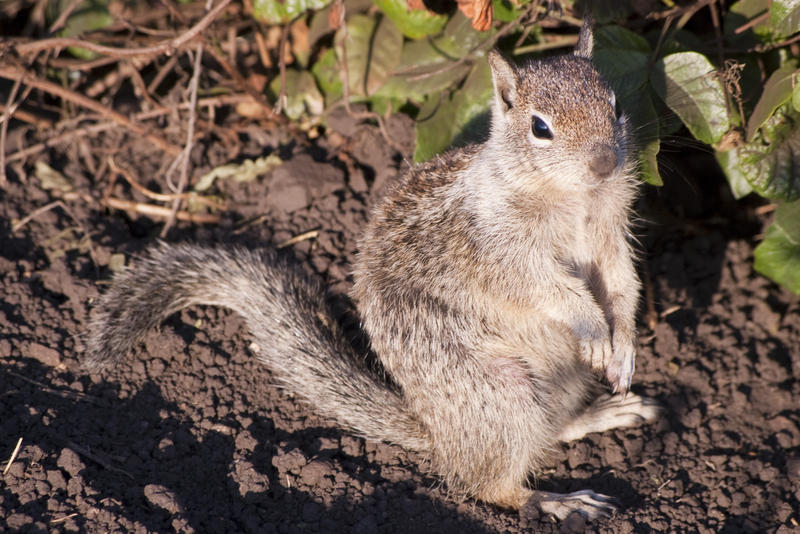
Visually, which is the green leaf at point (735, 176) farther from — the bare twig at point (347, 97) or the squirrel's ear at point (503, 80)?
the bare twig at point (347, 97)

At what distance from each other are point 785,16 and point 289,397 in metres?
3.16

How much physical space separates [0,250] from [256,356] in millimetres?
1752

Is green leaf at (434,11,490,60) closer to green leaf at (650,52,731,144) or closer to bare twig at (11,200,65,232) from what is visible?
green leaf at (650,52,731,144)

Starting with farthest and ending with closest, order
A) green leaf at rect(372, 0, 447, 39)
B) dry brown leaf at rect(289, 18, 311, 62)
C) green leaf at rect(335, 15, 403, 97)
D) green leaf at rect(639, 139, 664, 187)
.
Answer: dry brown leaf at rect(289, 18, 311, 62)
green leaf at rect(335, 15, 403, 97)
green leaf at rect(372, 0, 447, 39)
green leaf at rect(639, 139, 664, 187)

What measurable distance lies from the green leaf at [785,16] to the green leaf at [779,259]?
1191 mm

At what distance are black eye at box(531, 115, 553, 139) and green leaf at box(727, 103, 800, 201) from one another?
51.1 inches

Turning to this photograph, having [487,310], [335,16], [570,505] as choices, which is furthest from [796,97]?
[335,16]

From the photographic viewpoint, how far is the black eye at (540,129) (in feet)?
11.5

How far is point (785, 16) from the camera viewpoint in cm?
377

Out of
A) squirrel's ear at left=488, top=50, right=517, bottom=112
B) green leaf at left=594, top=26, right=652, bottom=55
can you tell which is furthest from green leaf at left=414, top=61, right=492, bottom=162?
squirrel's ear at left=488, top=50, right=517, bottom=112

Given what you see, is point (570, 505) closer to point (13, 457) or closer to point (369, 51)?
point (13, 457)

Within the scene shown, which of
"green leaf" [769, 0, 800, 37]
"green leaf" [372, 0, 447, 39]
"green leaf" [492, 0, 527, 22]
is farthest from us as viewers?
"green leaf" [372, 0, 447, 39]

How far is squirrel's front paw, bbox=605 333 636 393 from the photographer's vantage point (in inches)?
159

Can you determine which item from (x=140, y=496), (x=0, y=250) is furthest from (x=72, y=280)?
(x=140, y=496)
